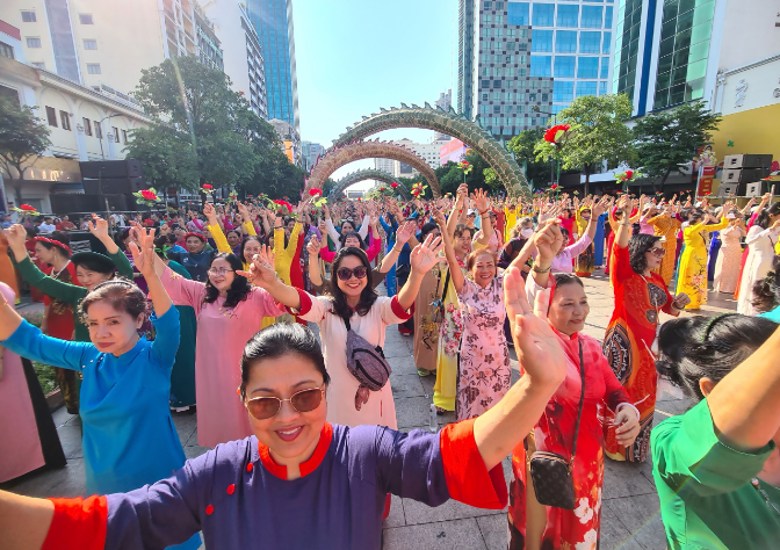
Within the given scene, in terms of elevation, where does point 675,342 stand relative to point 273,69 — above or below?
below

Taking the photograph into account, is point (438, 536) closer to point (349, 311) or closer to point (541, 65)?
point (349, 311)

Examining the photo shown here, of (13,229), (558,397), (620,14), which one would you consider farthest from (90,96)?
(620,14)

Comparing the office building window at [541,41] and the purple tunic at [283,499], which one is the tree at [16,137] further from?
the office building window at [541,41]

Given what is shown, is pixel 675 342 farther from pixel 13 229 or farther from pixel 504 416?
pixel 13 229

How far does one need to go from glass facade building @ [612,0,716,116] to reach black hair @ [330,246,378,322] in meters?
30.9

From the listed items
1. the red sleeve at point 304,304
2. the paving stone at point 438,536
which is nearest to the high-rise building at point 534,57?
the red sleeve at point 304,304

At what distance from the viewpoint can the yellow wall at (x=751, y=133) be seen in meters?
18.5

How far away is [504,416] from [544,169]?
37.4m

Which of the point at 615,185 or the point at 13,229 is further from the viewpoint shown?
the point at 615,185

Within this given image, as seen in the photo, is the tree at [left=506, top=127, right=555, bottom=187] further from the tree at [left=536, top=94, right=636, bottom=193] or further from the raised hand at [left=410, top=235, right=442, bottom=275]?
the raised hand at [left=410, top=235, right=442, bottom=275]

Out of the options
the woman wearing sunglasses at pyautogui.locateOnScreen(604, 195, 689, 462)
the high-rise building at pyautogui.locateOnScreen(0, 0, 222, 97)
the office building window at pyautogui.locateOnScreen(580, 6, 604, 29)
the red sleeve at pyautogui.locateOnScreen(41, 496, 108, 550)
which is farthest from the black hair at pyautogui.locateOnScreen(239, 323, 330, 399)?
the office building window at pyautogui.locateOnScreen(580, 6, 604, 29)

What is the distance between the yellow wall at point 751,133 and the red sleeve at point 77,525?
86.9ft

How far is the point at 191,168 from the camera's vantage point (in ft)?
60.3

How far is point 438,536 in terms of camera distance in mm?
2195
